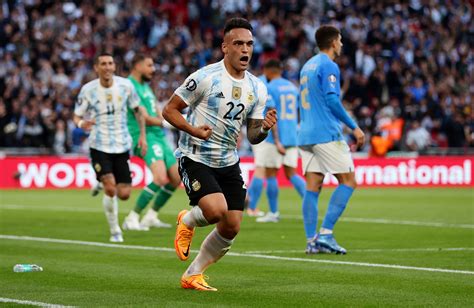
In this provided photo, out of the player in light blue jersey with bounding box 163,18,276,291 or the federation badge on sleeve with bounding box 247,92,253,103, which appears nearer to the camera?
the player in light blue jersey with bounding box 163,18,276,291

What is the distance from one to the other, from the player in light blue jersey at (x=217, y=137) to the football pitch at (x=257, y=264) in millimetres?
507

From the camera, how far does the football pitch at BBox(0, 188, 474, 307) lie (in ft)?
28.3

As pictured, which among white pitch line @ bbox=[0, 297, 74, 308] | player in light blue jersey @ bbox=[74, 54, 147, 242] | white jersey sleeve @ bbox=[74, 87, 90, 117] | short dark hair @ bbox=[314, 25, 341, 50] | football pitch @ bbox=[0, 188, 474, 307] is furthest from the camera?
white jersey sleeve @ bbox=[74, 87, 90, 117]

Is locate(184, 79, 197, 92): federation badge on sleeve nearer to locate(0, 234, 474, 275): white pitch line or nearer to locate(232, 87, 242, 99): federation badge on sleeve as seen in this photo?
locate(232, 87, 242, 99): federation badge on sleeve

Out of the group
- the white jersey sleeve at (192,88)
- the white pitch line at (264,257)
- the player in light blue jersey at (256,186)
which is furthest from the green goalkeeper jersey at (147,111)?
the white jersey sleeve at (192,88)

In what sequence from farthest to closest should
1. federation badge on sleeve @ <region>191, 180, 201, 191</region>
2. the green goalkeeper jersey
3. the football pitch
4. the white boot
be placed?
1. the green goalkeeper jersey
2. the white boot
3. federation badge on sleeve @ <region>191, 180, 201, 191</region>
4. the football pitch

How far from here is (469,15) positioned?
38.3 metres

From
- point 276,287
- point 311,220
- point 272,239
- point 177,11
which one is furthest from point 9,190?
point 276,287

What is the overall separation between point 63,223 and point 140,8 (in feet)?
60.5

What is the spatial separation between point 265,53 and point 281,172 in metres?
6.70

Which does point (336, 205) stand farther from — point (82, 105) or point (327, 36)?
point (82, 105)

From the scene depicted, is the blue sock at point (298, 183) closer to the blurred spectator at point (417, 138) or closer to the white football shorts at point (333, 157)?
the white football shorts at point (333, 157)

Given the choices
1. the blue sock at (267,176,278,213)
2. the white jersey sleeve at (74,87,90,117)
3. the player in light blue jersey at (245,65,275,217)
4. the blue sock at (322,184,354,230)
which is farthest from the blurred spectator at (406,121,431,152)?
the blue sock at (322,184,354,230)

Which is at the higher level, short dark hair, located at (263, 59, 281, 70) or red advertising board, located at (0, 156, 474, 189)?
short dark hair, located at (263, 59, 281, 70)
